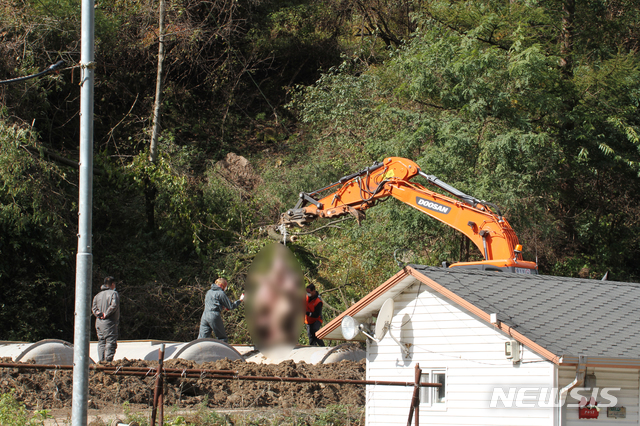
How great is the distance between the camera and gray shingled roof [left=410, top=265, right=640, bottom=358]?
7.69m

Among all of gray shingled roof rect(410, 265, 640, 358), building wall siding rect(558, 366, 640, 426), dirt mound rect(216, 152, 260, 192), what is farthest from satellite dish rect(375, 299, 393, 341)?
dirt mound rect(216, 152, 260, 192)

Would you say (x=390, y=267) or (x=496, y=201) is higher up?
(x=496, y=201)

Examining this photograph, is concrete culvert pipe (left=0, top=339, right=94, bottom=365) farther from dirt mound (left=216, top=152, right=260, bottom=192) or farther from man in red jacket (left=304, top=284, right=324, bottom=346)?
dirt mound (left=216, top=152, right=260, bottom=192)

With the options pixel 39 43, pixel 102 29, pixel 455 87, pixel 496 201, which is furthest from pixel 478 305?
pixel 102 29

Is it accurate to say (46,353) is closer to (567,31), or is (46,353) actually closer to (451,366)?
(451,366)

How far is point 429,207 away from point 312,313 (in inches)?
173

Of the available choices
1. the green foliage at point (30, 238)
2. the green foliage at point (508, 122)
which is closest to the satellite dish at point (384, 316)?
the green foliage at point (508, 122)

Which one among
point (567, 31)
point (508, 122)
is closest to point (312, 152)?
point (508, 122)

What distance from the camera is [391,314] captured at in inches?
354

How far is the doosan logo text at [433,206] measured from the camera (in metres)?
11.2

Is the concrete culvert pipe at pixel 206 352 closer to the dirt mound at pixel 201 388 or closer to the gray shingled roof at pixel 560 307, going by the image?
the dirt mound at pixel 201 388

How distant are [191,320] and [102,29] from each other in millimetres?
11041

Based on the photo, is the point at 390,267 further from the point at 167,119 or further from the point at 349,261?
the point at 167,119

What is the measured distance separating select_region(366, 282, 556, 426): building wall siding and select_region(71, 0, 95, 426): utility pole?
4.59 m
